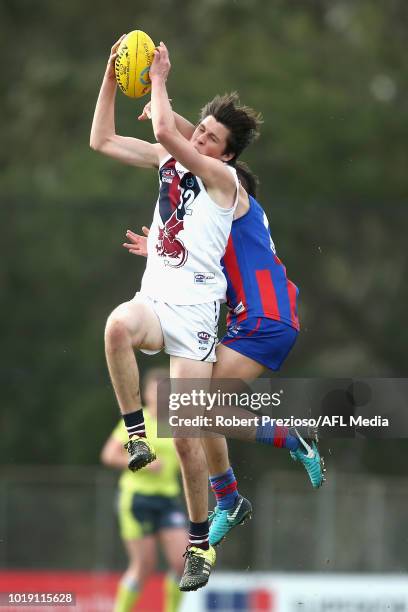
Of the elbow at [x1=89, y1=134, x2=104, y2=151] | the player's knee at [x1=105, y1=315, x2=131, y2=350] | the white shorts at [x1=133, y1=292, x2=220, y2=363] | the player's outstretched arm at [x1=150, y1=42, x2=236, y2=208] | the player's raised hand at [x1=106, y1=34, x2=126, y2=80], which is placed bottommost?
Result: the player's knee at [x1=105, y1=315, x2=131, y2=350]

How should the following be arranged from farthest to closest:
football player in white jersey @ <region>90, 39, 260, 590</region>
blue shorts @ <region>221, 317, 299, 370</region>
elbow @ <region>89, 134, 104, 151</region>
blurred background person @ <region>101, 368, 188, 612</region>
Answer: blurred background person @ <region>101, 368, 188, 612</region> < elbow @ <region>89, 134, 104, 151</region> < blue shorts @ <region>221, 317, 299, 370</region> < football player in white jersey @ <region>90, 39, 260, 590</region>

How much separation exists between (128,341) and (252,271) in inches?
35.9

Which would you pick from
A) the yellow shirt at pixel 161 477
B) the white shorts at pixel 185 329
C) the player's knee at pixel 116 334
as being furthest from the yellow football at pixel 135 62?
the yellow shirt at pixel 161 477

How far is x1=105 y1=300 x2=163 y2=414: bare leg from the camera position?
721 centimetres

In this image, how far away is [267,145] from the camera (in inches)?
785

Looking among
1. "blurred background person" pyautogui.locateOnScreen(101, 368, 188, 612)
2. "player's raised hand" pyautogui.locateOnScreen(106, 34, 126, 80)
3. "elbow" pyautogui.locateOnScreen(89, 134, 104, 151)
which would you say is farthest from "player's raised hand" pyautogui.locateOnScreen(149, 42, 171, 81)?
"blurred background person" pyautogui.locateOnScreen(101, 368, 188, 612)

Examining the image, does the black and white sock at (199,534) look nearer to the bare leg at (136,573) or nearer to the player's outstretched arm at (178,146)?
the player's outstretched arm at (178,146)

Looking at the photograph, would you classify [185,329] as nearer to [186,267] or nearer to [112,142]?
[186,267]

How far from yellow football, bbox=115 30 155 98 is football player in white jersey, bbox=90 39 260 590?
0.07 m

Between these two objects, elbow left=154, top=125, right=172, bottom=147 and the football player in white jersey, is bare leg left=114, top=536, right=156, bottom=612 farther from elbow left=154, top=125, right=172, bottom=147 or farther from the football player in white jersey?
elbow left=154, top=125, right=172, bottom=147

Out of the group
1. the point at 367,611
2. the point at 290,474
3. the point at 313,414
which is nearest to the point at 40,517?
the point at 290,474

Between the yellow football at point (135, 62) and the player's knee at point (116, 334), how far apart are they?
1.29 meters

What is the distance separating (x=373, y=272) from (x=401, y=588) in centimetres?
508

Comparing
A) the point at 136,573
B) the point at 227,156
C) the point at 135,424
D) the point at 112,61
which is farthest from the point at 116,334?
the point at 136,573
